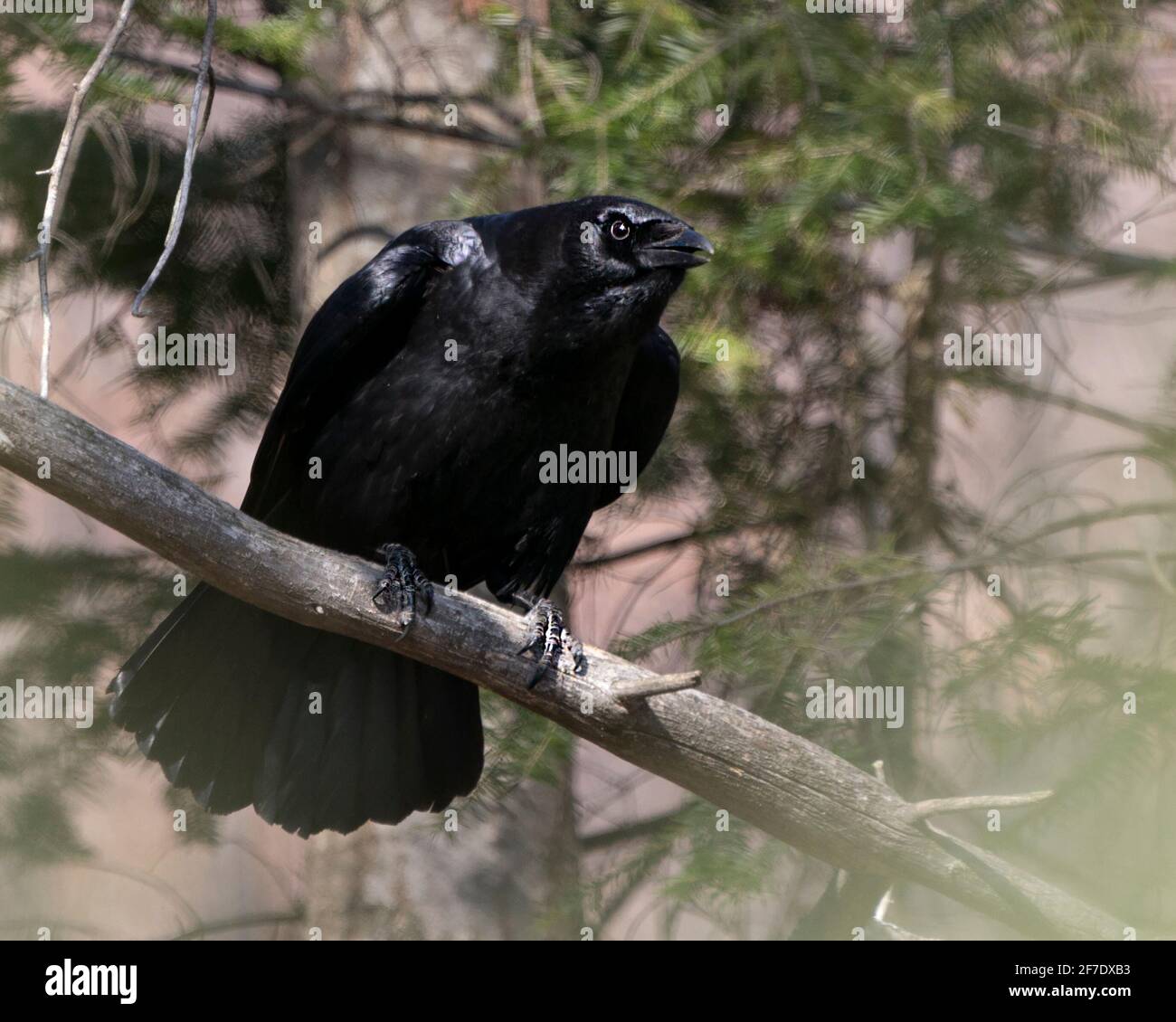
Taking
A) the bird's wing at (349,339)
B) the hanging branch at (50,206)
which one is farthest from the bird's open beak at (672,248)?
the hanging branch at (50,206)

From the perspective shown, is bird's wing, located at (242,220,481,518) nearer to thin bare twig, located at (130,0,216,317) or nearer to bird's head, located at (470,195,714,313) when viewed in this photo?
bird's head, located at (470,195,714,313)

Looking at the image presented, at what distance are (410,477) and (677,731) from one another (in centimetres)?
87

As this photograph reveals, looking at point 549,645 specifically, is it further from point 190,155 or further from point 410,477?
point 190,155

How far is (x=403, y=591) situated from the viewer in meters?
2.73

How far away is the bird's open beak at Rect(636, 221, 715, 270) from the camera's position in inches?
116

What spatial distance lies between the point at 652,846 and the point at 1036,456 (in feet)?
7.47

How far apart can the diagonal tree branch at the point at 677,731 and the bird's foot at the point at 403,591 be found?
0.02m

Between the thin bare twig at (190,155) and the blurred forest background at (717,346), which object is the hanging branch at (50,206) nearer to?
the thin bare twig at (190,155)

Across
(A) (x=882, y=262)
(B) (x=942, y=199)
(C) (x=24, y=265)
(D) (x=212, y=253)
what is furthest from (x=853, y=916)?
(C) (x=24, y=265)

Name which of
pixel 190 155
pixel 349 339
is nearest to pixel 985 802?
pixel 349 339

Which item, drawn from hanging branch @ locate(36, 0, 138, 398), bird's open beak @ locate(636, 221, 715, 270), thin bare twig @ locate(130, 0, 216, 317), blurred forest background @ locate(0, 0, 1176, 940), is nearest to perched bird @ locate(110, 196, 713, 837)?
bird's open beak @ locate(636, 221, 715, 270)

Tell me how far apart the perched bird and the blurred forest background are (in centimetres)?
22

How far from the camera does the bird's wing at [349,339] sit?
3.03m
